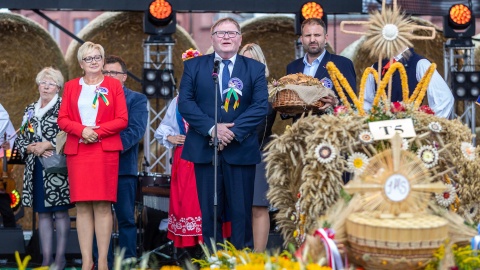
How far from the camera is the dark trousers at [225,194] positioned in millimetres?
6449

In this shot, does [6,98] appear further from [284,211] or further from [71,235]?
[284,211]

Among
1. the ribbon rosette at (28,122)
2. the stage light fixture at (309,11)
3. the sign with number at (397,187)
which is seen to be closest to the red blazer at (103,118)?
the ribbon rosette at (28,122)

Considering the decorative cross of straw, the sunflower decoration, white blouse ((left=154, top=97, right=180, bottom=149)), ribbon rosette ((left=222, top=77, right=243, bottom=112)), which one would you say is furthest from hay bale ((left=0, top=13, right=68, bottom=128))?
the sunflower decoration

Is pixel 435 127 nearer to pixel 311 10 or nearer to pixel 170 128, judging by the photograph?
pixel 170 128

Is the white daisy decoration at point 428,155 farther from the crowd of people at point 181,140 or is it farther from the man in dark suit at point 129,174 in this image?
the man in dark suit at point 129,174

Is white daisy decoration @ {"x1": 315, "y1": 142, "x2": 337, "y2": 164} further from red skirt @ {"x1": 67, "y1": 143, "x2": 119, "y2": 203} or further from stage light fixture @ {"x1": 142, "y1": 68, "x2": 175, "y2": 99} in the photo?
stage light fixture @ {"x1": 142, "y1": 68, "x2": 175, "y2": 99}

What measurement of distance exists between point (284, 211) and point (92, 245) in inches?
72.4

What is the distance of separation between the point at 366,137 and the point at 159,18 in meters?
4.51

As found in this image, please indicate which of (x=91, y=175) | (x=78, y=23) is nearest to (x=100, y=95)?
(x=91, y=175)

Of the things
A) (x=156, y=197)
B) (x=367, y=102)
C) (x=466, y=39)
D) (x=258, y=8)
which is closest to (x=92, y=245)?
(x=156, y=197)

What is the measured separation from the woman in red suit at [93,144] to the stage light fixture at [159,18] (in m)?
2.71

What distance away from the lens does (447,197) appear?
5.75m

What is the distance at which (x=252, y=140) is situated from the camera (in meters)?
6.54

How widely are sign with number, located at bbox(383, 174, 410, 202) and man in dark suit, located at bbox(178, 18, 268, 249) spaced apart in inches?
61.6
